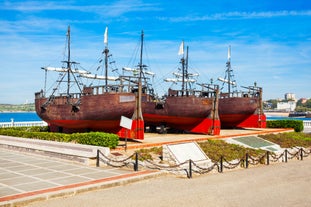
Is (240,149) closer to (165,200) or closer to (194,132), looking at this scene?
(194,132)

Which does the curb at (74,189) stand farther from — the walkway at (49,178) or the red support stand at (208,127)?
the red support stand at (208,127)

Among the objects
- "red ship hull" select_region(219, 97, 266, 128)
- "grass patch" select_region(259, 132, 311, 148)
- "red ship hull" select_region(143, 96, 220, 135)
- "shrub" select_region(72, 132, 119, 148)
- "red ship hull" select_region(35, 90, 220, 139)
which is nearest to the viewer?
"shrub" select_region(72, 132, 119, 148)

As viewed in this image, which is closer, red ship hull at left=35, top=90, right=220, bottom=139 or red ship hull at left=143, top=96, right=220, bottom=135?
red ship hull at left=35, top=90, right=220, bottom=139

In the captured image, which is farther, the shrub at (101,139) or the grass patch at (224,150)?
the grass patch at (224,150)

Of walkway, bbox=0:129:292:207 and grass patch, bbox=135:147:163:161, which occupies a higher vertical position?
grass patch, bbox=135:147:163:161

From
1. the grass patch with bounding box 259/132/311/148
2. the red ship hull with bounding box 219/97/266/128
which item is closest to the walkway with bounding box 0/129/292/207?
the grass patch with bounding box 259/132/311/148

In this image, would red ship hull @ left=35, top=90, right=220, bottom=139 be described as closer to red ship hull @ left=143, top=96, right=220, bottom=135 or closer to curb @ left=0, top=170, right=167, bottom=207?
red ship hull @ left=143, top=96, right=220, bottom=135

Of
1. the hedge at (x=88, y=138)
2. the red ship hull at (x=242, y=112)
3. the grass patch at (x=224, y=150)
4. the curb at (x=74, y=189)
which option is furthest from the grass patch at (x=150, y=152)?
the red ship hull at (x=242, y=112)

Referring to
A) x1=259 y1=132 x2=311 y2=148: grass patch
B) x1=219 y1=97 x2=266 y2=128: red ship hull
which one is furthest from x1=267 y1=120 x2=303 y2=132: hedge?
x1=259 y1=132 x2=311 y2=148: grass patch

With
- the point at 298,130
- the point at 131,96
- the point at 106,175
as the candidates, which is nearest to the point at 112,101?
the point at 131,96

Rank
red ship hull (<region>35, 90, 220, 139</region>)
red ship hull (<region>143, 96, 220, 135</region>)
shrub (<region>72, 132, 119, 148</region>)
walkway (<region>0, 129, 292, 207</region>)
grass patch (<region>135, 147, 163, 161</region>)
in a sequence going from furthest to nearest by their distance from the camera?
red ship hull (<region>143, 96, 220, 135</region>), red ship hull (<region>35, 90, 220, 139</region>), shrub (<region>72, 132, 119, 148</region>), grass patch (<region>135, 147, 163, 161</region>), walkway (<region>0, 129, 292, 207</region>)

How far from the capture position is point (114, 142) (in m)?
16.6

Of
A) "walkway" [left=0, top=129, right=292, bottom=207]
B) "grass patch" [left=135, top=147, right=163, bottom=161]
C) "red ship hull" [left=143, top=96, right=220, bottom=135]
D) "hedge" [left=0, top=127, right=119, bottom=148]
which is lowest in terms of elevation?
"walkway" [left=0, top=129, right=292, bottom=207]

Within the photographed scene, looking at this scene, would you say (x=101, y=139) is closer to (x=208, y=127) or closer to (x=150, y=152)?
(x=150, y=152)
